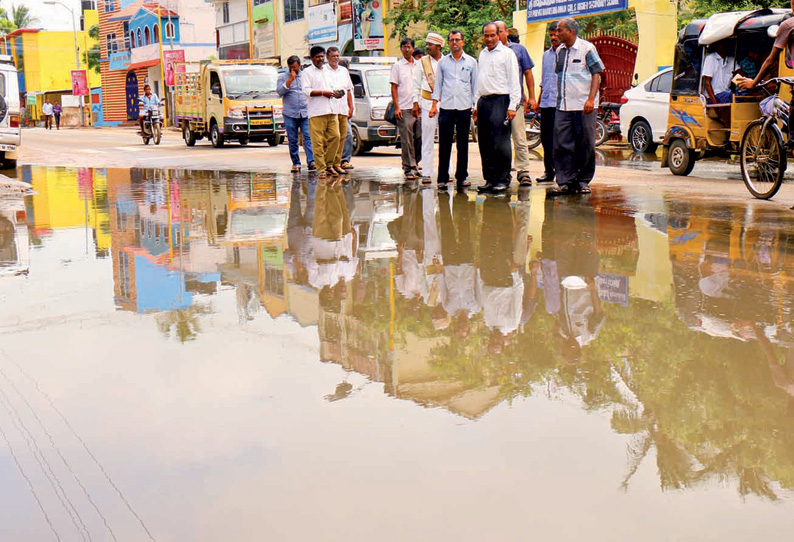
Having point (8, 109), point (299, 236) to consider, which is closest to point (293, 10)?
point (8, 109)

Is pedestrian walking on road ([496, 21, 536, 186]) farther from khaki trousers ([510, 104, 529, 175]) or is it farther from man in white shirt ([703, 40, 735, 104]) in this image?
man in white shirt ([703, 40, 735, 104])

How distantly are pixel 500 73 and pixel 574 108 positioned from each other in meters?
0.92

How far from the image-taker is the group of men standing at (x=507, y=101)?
1070 centimetres

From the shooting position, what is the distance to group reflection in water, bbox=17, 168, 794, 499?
12.1 ft

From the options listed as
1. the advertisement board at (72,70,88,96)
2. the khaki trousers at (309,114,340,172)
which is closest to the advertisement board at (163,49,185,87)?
the advertisement board at (72,70,88,96)

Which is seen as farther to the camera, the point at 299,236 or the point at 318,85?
the point at 318,85

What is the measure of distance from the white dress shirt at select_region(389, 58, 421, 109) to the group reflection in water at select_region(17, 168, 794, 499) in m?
3.18

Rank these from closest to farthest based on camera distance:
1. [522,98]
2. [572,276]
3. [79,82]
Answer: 1. [572,276]
2. [522,98]
3. [79,82]

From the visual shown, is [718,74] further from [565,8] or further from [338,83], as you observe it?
[565,8]

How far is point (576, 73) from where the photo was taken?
10672mm

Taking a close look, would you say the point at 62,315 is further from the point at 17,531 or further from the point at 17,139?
the point at 17,139

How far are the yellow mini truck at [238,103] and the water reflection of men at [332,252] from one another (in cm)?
1603

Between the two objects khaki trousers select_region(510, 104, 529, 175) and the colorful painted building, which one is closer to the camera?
khaki trousers select_region(510, 104, 529, 175)

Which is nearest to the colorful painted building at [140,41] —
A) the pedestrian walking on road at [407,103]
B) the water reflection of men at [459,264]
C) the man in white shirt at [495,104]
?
the pedestrian walking on road at [407,103]
